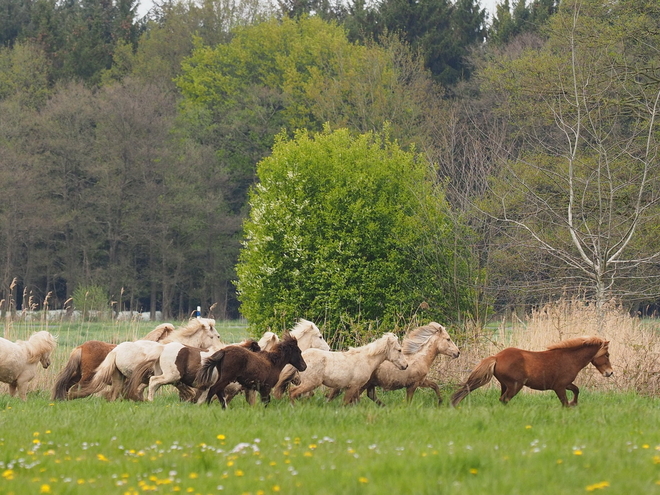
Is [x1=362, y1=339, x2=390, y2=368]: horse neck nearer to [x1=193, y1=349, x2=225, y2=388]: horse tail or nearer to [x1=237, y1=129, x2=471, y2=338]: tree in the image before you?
[x1=193, y1=349, x2=225, y2=388]: horse tail

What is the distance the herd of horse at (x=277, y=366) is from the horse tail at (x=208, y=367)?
14 mm

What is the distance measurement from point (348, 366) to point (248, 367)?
61.7 inches

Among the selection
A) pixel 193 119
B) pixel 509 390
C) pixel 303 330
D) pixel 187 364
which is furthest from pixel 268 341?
pixel 193 119

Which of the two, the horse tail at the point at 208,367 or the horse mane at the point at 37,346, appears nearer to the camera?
the horse tail at the point at 208,367

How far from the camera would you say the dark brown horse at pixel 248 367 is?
12.9 meters

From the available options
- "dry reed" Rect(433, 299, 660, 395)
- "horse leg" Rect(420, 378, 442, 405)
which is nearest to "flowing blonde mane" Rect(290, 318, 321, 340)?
"horse leg" Rect(420, 378, 442, 405)

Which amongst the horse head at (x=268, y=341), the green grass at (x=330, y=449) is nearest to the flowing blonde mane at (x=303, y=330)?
the horse head at (x=268, y=341)

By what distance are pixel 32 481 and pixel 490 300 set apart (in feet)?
52.8

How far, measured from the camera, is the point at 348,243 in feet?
81.8

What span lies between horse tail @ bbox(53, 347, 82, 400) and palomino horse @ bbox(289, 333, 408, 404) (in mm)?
3610

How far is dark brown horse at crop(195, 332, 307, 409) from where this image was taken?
42.4ft

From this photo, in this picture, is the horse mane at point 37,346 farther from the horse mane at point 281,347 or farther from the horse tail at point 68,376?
the horse mane at point 281,347

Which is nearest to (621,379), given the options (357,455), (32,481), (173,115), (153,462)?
(357,455)

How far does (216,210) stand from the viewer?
55.5 metres
